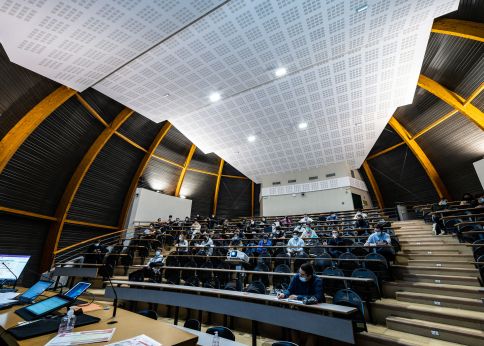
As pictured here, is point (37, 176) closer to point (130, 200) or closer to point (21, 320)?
point (130, 200)

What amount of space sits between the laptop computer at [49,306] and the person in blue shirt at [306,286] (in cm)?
245

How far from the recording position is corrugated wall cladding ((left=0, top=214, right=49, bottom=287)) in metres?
8.19

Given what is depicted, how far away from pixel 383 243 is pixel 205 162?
13.1 metres

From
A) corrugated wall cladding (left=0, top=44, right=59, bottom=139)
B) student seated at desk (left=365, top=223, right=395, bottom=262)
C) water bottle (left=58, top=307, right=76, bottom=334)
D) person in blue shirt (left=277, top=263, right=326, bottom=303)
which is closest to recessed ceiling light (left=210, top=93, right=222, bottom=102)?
corrugated wall cladding (left=0, top=44, right=59, bottom=139)

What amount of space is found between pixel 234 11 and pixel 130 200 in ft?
36.6

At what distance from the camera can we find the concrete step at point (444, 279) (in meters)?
4.05

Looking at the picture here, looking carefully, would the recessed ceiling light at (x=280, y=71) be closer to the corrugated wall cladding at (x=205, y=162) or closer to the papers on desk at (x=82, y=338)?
the papers on desk at (x=82, y=338)

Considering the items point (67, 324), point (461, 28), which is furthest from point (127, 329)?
point (461, 28)

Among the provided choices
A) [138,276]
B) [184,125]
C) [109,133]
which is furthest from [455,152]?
[109,133]

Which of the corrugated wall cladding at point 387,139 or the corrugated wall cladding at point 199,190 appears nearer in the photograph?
the corrugated wall cladding at point 387,139

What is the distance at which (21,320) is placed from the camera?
6.51 feet

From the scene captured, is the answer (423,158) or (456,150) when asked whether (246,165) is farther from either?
(456,150)

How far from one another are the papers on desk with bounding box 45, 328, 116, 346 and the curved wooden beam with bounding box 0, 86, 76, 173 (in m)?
8.92

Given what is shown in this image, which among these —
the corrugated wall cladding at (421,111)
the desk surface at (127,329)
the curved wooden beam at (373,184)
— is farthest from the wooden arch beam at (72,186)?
the curved wooden beam at (373,184)
